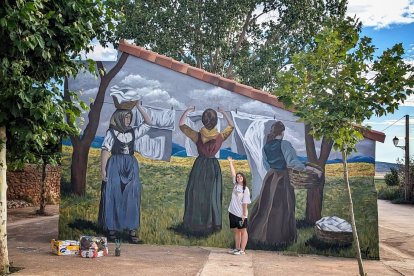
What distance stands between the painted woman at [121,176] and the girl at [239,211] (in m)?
2.47

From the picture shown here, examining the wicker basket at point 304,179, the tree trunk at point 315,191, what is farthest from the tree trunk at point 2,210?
the tree trunk at point 315,191

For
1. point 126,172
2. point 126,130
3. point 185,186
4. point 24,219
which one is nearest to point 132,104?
point 126,130

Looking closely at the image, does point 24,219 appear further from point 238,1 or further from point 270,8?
point 270,8

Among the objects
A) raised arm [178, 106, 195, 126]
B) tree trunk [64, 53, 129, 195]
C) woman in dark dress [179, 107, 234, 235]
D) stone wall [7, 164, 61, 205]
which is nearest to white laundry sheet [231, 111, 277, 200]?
woman in dark dress [179, 107, 234, 235]

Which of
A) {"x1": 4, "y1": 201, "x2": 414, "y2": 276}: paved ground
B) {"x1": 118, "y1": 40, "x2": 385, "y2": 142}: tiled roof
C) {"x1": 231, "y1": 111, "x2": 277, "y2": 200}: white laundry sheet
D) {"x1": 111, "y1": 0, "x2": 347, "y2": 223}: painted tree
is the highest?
{"x1": 111, "y1": 0, "x2": 347, "y2": 223}: painted tree

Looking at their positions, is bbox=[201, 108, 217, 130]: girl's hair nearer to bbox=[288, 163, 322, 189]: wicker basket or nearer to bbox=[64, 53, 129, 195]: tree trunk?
bbox=[288, 163, 322, 189]: wicker basket

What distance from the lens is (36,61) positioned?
775 centimetres

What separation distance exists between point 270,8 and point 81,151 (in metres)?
14.9

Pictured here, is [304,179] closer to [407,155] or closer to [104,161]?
[104,161]

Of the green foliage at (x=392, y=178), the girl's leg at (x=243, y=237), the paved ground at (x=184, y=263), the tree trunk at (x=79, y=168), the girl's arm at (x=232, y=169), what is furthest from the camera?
the green foliage at (x=392, y=178)

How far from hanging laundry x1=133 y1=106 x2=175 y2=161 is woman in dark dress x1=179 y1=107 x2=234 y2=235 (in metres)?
0.40

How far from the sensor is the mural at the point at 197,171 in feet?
34.0

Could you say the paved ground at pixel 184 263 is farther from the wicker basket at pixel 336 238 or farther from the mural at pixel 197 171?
the mural at pixel 197 171

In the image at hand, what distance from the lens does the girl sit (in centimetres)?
980
